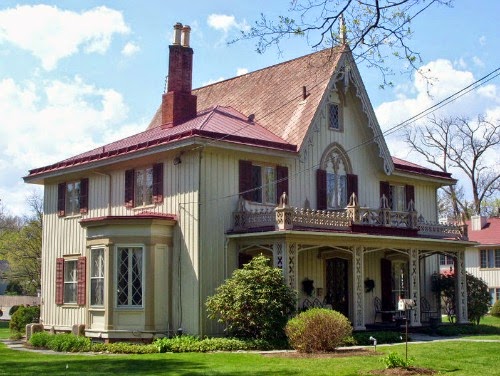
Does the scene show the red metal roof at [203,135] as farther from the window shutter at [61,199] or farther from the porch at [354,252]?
the porch at [354,252]

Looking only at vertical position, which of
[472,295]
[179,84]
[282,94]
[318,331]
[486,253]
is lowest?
[318,331]

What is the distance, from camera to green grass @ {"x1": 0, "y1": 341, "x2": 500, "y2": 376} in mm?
16953

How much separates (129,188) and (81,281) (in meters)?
3.88

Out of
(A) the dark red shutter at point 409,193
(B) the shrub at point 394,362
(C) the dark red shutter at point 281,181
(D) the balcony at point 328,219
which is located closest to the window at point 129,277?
(D) the balcony at point 328,219

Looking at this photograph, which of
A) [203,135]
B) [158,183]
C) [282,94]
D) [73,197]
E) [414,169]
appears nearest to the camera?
[203,135]

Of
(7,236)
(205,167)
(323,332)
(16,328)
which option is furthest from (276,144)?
(7,236)

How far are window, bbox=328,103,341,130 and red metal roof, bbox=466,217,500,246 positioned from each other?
2801 cm

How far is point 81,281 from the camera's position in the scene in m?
28.3

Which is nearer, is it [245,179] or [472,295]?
[245,179]

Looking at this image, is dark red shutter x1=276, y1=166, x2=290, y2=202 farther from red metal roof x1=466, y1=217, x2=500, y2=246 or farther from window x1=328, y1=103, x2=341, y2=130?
red metal roof x1=466, y1=217, x2=500, y2=246

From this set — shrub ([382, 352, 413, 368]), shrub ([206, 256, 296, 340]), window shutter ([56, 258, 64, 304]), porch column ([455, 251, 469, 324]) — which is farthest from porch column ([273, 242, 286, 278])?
window shutter ([56, 258, 64, 304])

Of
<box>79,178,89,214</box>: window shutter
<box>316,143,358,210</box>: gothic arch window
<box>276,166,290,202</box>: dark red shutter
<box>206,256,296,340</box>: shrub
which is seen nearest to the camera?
<box>206,256,296,340</box>: shrub

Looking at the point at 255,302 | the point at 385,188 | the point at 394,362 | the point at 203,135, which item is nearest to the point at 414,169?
the point at 385,188

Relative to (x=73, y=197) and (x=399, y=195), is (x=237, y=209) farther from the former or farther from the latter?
(x=399, y=195)
